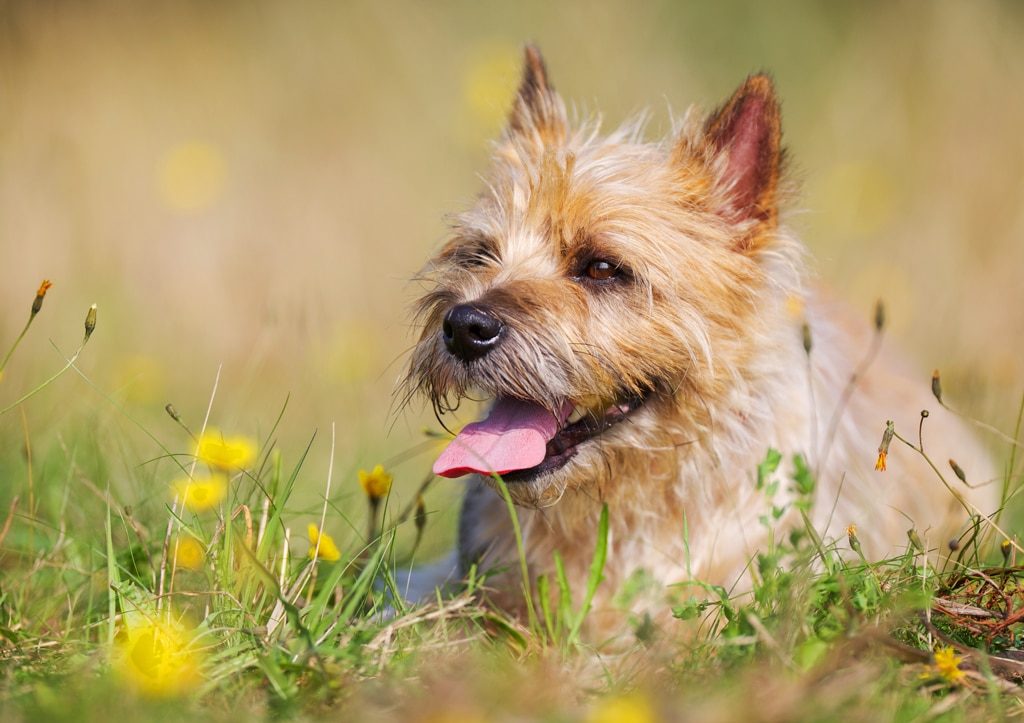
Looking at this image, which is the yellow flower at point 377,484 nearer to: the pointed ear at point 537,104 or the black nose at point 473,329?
the black nose at point 473,329

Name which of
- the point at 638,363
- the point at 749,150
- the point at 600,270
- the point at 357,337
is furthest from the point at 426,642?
the point at 357,337

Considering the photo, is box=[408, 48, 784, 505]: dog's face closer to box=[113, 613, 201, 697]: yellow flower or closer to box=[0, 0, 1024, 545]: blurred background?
box=[113, 613, 201, 697]: yellow flower

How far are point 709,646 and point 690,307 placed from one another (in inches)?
47.6

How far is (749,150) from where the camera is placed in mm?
3342

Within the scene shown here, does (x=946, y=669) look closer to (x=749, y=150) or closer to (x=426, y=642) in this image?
(x=426, y=642)

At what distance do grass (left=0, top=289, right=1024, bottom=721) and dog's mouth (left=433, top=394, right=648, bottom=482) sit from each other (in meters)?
0.23

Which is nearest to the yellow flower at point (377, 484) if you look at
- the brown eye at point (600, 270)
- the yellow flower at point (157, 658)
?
the yellow flower at point (157, 658)

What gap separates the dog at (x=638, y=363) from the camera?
300cm

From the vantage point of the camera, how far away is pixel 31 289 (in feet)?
21.1

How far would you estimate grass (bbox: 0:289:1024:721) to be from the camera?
6.13 feet

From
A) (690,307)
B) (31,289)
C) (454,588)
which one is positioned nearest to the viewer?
(690,307)

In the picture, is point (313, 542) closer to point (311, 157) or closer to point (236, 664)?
point (236, 664)

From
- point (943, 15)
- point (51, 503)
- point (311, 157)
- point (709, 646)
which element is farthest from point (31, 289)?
point (943, 15)

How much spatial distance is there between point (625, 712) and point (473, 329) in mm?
1462
